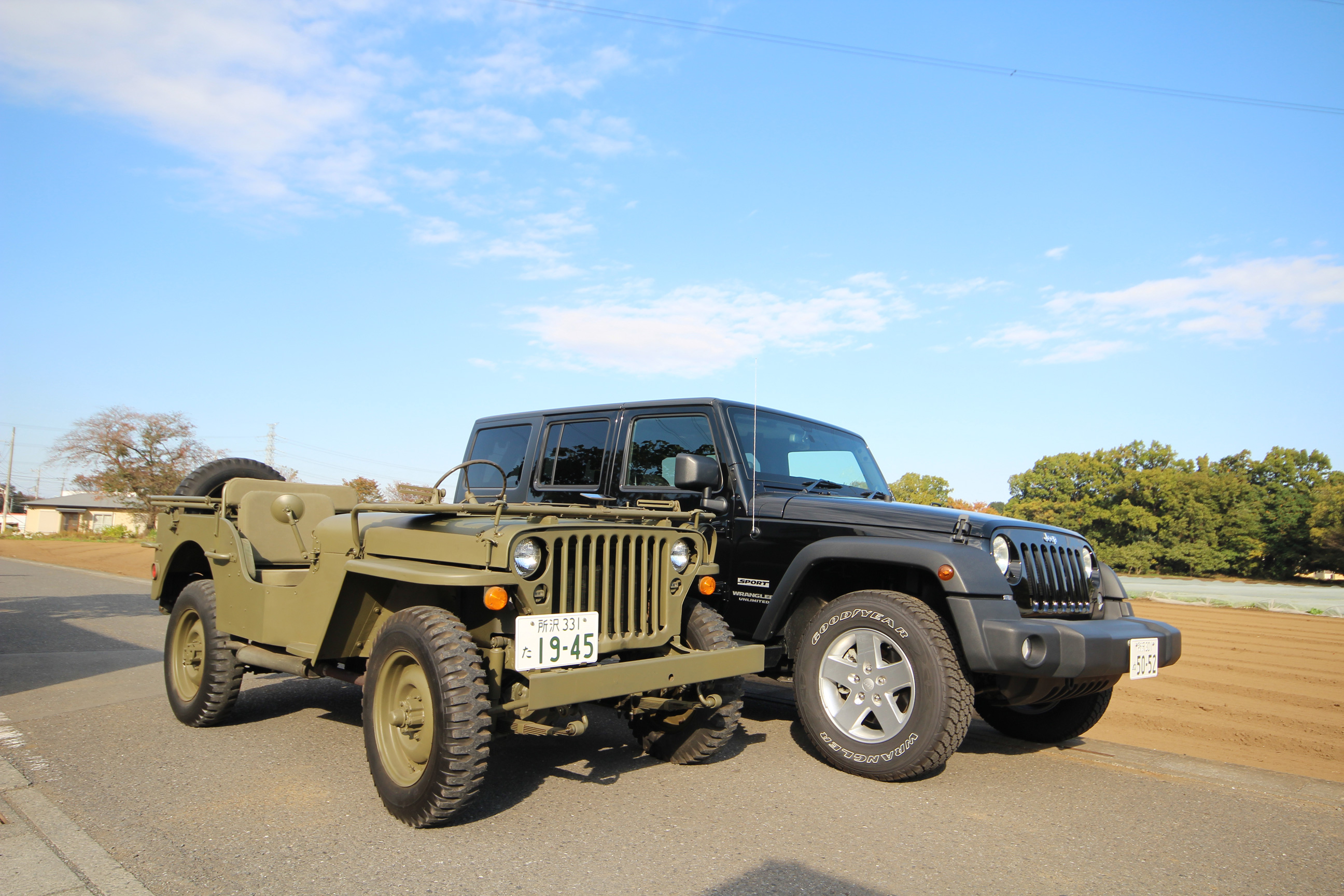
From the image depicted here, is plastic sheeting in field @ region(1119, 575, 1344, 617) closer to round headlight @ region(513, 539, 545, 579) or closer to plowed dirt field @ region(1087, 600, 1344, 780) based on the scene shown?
plowed dirt field @ region(1087, 600, 1344, 780)

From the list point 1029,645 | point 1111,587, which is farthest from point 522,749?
point 1111,587

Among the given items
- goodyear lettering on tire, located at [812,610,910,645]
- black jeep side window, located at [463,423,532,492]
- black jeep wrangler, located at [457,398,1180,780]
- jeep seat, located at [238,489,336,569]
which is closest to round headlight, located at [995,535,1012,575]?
black jeep wrangler, located at [457,398,1180,780]

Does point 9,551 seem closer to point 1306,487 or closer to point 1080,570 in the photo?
point 1080,570

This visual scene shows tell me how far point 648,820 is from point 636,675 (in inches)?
26.2

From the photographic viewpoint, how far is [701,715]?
4672 mm

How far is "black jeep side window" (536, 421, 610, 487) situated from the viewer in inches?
254

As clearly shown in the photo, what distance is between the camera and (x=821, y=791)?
434 cm

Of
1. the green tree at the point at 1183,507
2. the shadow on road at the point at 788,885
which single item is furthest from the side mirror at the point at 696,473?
the green tree at the point at 1183,507

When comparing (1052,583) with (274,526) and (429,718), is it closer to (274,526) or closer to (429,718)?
(429,718)

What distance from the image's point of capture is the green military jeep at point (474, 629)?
3.62 meters

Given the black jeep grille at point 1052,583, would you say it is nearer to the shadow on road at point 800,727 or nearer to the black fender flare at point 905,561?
the black fender flare at point 905,561

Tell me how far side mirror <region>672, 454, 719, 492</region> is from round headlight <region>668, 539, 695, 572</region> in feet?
2.34

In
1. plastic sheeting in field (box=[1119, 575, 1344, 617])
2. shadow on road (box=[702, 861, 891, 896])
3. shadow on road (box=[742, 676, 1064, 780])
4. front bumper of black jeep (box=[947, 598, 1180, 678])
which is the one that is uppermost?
front bumper of black jeep (box=[947, 598, 1180, 678])

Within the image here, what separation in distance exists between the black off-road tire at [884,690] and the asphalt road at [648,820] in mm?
177
